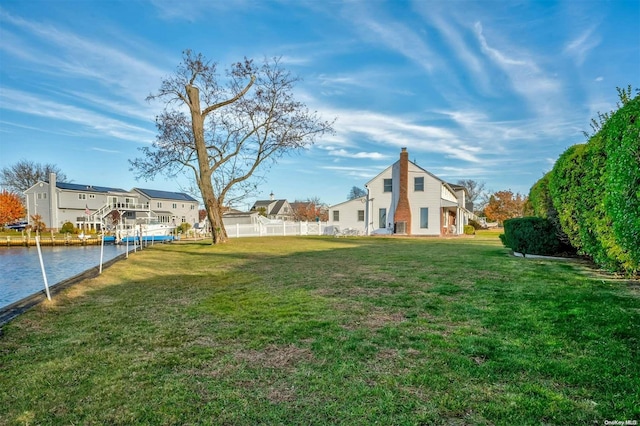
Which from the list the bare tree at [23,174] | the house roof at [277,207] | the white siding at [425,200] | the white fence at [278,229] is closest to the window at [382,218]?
the white siding at [425,200]

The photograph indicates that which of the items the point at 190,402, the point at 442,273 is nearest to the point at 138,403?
the point at 190,402

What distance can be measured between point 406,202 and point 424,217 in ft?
6.34

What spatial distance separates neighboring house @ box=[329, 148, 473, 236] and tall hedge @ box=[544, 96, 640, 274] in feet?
57.2

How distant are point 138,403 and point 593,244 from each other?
25.1 feet

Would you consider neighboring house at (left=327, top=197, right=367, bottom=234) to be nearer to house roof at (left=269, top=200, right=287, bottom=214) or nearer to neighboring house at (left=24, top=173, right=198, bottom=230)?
neighboring house at (left=24, top=173, right=198, bottom=230)

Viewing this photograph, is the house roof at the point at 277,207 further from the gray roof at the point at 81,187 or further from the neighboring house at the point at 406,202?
the neighboring house at the point at 406,202

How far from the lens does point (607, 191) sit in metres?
4.33

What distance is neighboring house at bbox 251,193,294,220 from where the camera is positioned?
62.6m

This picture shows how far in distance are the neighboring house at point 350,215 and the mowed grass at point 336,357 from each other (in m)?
24.4

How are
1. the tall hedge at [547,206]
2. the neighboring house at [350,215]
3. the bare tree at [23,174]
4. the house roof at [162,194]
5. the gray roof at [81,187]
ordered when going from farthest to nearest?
the house roof at [162,194]
the bare tree at [23,174]
the gray roof at [81,187]
the neighboring house at [350,215]
the tall hedge at [547,206]

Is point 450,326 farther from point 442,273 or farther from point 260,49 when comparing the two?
point 260,49

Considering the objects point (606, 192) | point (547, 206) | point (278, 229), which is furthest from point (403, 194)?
point (606, 192)

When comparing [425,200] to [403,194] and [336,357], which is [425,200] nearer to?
[403,194]

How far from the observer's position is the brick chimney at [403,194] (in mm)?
27438
